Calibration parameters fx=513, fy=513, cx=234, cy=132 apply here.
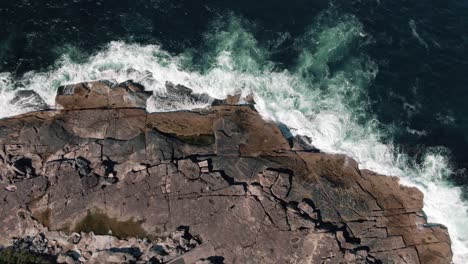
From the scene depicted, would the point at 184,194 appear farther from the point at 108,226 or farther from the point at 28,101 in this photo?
the point at 28,101

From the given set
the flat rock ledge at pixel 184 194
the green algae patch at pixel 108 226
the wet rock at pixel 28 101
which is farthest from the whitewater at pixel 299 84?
the green algae patch at pixel 108 226

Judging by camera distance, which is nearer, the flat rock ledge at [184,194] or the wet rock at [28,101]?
the flat rock ledge at [184,194]

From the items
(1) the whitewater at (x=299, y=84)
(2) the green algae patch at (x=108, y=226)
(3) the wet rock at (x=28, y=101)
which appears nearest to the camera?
(2) the green algae patch at (x=108, y=226)

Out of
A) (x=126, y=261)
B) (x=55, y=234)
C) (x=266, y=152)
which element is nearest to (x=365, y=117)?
(x=266, y=152)

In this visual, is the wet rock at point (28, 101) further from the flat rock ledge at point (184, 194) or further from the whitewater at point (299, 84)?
the flat rock ledge at point (184, 194)

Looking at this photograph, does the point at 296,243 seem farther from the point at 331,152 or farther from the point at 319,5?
the point at 319,5

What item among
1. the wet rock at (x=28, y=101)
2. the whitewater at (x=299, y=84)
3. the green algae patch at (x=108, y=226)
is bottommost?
the green algae patch at (x=108, y=226)

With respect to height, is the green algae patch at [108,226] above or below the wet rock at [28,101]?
below
